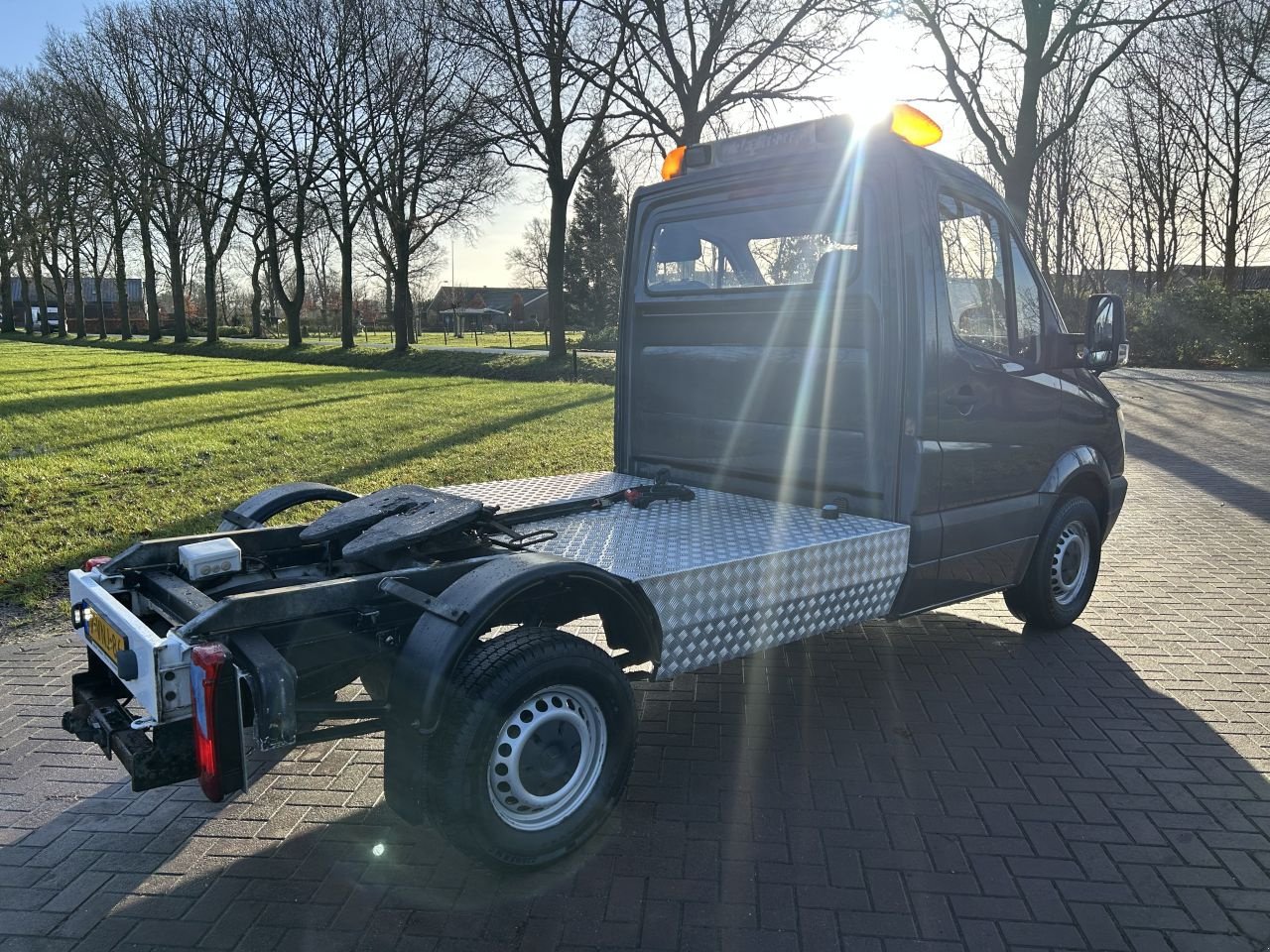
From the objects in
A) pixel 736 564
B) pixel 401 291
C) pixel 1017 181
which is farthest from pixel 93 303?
pixel 736 564

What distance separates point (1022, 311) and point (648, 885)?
3521mm

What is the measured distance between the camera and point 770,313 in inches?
182

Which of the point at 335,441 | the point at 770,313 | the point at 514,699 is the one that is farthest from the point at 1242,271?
the point at 514,699

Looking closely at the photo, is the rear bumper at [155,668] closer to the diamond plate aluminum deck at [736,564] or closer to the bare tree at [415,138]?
→ the diamond plate aluminum deck at [736,564]

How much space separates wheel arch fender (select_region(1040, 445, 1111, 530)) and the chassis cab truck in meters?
0.03

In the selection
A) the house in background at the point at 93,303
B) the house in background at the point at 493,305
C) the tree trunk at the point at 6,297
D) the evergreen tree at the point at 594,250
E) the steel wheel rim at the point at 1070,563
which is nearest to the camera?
the steel wheel rim at the point at 1070,563

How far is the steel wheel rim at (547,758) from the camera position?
302cm

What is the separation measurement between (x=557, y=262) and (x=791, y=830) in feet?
76.0

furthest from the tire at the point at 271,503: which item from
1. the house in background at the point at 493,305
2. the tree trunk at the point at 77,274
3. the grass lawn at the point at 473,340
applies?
the house in background at the point at 493,305

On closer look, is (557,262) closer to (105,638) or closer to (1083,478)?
(1083,478)

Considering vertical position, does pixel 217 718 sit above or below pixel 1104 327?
below

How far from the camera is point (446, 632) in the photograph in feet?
9.27

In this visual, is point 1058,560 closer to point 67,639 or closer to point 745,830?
point 745,830

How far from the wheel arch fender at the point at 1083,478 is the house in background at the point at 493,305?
7019 cm
